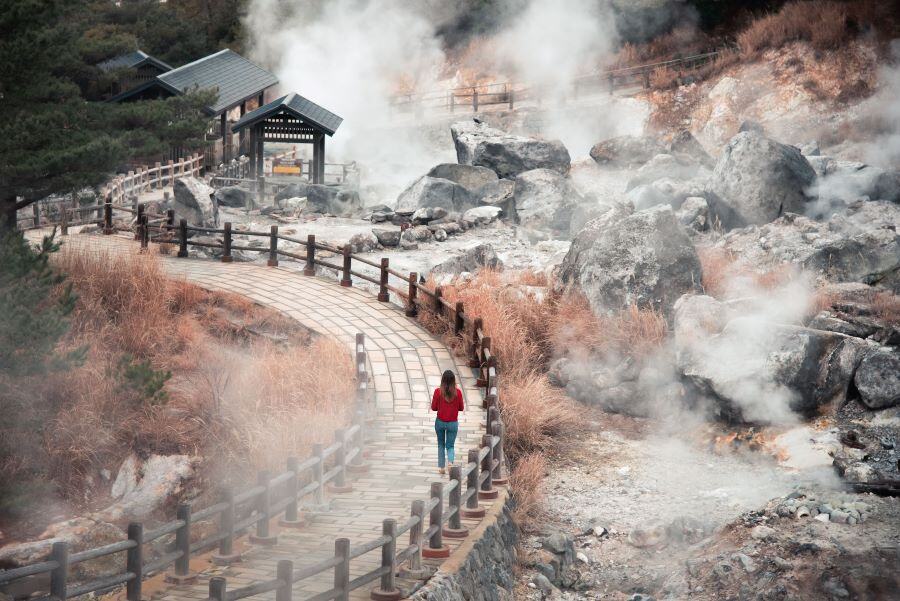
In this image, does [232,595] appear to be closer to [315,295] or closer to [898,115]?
[315,295]

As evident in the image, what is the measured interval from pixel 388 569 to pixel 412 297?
30.7 feet

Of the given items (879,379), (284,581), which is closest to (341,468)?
(284,581)

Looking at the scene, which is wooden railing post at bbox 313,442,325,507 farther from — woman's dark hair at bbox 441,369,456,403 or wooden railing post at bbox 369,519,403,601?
wooden railing post at bbox 369,519,403,601

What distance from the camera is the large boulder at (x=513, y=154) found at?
103 feet

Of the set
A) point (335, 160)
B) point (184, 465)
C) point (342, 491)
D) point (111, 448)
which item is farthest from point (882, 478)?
point (335, 160)

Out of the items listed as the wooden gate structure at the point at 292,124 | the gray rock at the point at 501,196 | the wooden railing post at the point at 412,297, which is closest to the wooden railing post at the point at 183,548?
the wooden railing post at the point at 412,297

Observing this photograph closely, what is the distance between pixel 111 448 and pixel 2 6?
19.8 ft

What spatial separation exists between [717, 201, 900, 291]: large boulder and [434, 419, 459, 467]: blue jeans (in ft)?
31.1

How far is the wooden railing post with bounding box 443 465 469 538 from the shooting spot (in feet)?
32.6

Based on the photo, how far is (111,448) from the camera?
13203 mm

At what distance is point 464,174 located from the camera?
30.0 m

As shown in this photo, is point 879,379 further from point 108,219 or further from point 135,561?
point 108,219

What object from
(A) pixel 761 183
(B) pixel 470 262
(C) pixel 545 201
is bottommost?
(B) pixel 470 262

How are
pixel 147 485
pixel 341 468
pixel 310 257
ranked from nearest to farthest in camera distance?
pixel 341 468 → pixel 147 485 → pixel 310 257
